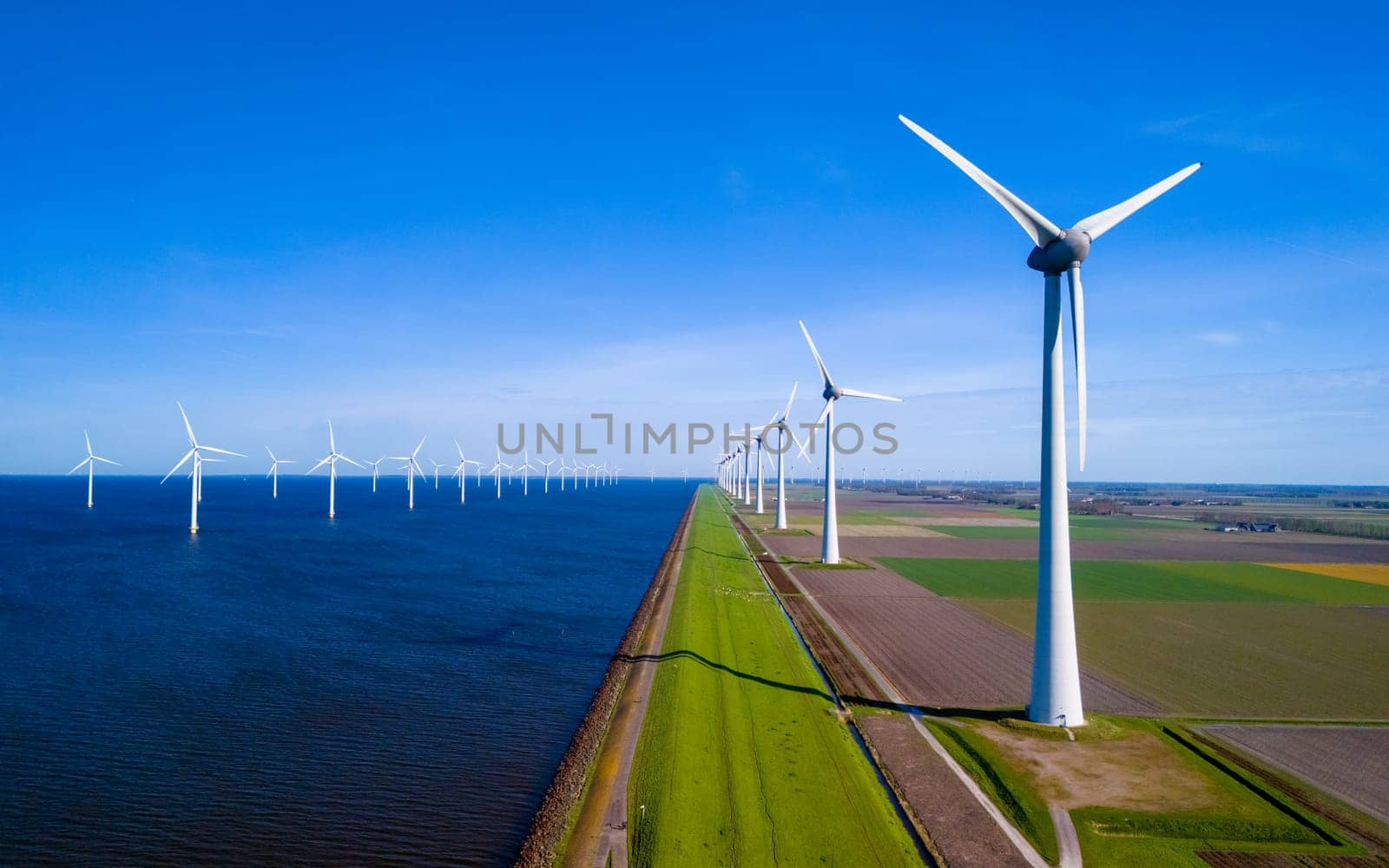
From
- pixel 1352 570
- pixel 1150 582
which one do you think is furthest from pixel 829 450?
pixel 1352 570

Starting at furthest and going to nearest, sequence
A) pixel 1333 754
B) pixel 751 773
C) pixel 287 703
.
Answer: pixel 287 703 < pixel 1333 754 < pixel 751 773

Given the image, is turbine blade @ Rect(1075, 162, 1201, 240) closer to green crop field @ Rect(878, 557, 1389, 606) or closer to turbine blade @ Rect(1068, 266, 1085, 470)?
turbine blade @ Rect(1068, 266, 1085, 470)

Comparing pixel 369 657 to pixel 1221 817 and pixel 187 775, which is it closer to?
pixel 187 775

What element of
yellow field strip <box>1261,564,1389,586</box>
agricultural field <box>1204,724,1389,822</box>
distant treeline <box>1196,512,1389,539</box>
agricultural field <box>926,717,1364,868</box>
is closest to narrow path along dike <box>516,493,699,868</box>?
agricultural field <box>926,717,1364,868</box>

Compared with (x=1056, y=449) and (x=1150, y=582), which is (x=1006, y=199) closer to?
(x=1056, y=449)

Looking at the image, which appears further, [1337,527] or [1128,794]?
[1337,527]

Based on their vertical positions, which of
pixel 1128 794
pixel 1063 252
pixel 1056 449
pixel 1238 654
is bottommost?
pixel 1238 654
